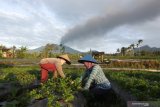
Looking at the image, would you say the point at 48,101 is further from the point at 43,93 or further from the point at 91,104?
the point at 91,104

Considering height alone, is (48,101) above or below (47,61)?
below

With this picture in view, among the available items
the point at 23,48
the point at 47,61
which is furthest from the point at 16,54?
the point at 47,61

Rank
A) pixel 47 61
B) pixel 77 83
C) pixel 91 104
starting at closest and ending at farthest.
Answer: pixel 77 83 → pixel 91 104 → pixel 47 61

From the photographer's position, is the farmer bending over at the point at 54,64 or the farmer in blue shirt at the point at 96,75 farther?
the farmer bending over at the point at 54,64

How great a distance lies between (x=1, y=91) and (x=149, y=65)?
60.2ft

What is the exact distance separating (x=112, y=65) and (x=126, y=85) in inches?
640

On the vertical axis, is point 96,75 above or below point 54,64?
below

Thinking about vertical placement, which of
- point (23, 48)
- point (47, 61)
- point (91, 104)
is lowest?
point (91, 104)

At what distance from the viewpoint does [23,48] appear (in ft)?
139

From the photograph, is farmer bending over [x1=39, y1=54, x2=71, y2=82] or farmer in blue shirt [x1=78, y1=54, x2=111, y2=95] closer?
farmer in blue shirt [x1=78, y1=54, x2=111, y2=95]

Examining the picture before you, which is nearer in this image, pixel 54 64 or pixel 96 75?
pixel 96 75

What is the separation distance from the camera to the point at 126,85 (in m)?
11.7

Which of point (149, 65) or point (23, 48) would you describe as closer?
point (149, 65)

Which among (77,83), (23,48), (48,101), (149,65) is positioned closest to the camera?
(48,101)
